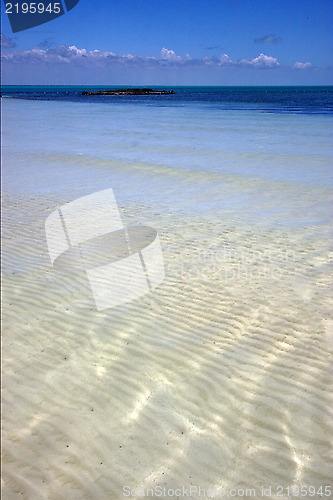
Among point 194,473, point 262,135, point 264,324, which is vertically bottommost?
point 194,473

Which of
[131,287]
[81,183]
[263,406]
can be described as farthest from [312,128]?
[263,406]

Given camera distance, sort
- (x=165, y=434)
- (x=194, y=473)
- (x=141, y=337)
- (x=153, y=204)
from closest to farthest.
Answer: (x=194, y=473) → (x=165, y=434) → (x=141, y=337) → (x=153, y=204)

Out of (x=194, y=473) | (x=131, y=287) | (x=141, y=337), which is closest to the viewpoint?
(x=194, y=473)

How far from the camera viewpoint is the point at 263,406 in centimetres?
355

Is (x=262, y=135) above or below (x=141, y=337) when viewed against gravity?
above

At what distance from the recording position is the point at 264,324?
185 inches

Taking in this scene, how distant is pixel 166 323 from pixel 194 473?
192 cm

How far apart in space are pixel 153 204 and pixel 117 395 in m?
6.24

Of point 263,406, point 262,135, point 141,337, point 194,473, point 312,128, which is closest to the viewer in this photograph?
point 194,473

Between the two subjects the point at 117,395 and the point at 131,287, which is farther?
the point at 131,287

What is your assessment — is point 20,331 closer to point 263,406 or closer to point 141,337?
point 141,337

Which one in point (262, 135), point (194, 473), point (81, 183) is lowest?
point (194, 473)

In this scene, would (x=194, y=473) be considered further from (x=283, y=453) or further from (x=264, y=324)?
(x=264, y=324)

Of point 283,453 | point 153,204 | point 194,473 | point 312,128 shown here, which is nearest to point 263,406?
point 283,453
